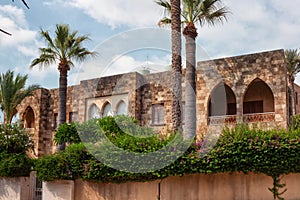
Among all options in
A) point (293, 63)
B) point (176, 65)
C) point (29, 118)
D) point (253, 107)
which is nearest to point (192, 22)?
point (176, 65)

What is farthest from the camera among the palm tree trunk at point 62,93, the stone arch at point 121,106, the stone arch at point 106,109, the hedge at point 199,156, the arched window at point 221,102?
the stone arch at point 106,109

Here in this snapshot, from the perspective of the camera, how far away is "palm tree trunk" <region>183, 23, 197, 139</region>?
14.8 m

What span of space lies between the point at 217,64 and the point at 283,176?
10.5m

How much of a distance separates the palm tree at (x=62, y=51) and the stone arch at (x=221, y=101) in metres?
7.60

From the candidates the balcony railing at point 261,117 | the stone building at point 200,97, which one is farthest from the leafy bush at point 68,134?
the balcony railing at point 261,117

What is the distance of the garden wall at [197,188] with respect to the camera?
10773 millimetres

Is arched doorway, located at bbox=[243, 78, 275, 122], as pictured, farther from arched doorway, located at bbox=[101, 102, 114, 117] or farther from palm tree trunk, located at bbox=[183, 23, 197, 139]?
arched doorway, located at bbox=[101, 102, 114, 117]

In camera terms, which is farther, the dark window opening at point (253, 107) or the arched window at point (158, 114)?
the arched window at point (158, 114)

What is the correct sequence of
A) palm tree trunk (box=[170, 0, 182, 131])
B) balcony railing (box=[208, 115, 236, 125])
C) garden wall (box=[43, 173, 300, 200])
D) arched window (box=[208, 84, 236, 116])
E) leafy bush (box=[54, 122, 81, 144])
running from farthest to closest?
arched window (box=[208, 84, 236, 116]) → balcony railing (box=[208, 115, 236, 125]) → palm tree trunk (box=[170, 0, 182, 131]) → leafy bush (box=[54, 122, 81, 144]) → garden wall (box=[43, 173, 300, 200])

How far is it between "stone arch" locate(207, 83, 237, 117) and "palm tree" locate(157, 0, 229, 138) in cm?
474

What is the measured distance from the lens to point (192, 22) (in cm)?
1602

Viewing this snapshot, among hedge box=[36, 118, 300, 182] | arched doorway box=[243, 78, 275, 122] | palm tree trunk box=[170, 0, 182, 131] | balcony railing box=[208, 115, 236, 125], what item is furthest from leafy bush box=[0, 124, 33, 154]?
arched doorway box=[243, 78, 275, 122]

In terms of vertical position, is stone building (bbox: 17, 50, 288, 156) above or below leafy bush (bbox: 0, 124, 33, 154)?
above

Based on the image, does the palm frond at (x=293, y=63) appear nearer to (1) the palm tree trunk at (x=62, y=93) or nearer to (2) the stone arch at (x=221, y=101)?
(2) the stone arch at (x=221, y=101)
